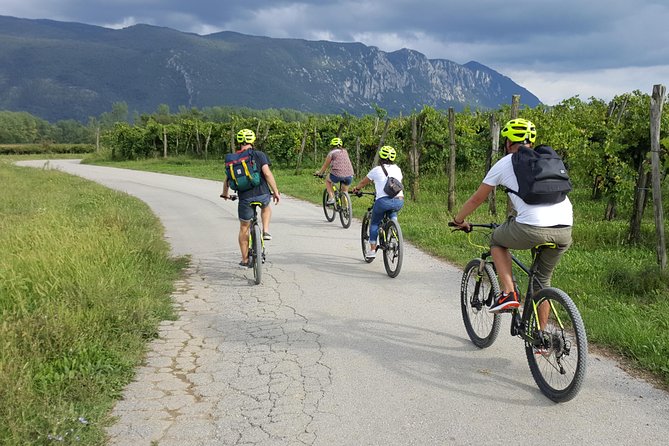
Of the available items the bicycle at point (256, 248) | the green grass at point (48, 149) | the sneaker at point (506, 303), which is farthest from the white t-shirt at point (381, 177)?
the green grass at point (48, 149)

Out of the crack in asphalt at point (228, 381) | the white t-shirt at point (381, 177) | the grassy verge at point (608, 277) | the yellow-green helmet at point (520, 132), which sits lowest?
the crack in asphalt at point (228, 381)

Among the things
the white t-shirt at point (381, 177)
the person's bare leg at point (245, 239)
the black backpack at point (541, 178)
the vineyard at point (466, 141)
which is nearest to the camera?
the black backpack at point (541, 178)

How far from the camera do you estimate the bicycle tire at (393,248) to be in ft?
23.0

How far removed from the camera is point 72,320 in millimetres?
4492

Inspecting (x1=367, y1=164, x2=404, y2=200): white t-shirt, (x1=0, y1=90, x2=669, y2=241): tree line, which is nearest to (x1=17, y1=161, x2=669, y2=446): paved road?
(x1=367, y1=164, x2=404, y2=200): white t-shirt

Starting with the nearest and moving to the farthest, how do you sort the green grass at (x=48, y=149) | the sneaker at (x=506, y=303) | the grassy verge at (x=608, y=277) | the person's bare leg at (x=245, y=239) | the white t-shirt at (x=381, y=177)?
the sneaker at (x=506, y=303), the grassy verge at (x=608, y=277), the person's bare leg at (x=245, y=239), the white t-shirt at (x=381, y=177), the green grass at (x=48, y=149)

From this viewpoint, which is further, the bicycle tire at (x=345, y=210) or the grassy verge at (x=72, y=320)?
the bicycle tire at (x=345, y=210)

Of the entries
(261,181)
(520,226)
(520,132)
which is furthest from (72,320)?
(520,132)

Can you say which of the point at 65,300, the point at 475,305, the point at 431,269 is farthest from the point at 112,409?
the point at 431,269

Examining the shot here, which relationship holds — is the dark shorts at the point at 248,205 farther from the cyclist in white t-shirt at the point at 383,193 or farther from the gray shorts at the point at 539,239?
the gray shorts at the point at 539,239

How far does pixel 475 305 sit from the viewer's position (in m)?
4.77

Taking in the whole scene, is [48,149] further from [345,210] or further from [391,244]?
[391,244]

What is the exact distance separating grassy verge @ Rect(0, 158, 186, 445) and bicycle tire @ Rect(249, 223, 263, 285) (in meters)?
1.10

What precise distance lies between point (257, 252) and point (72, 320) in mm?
2669
